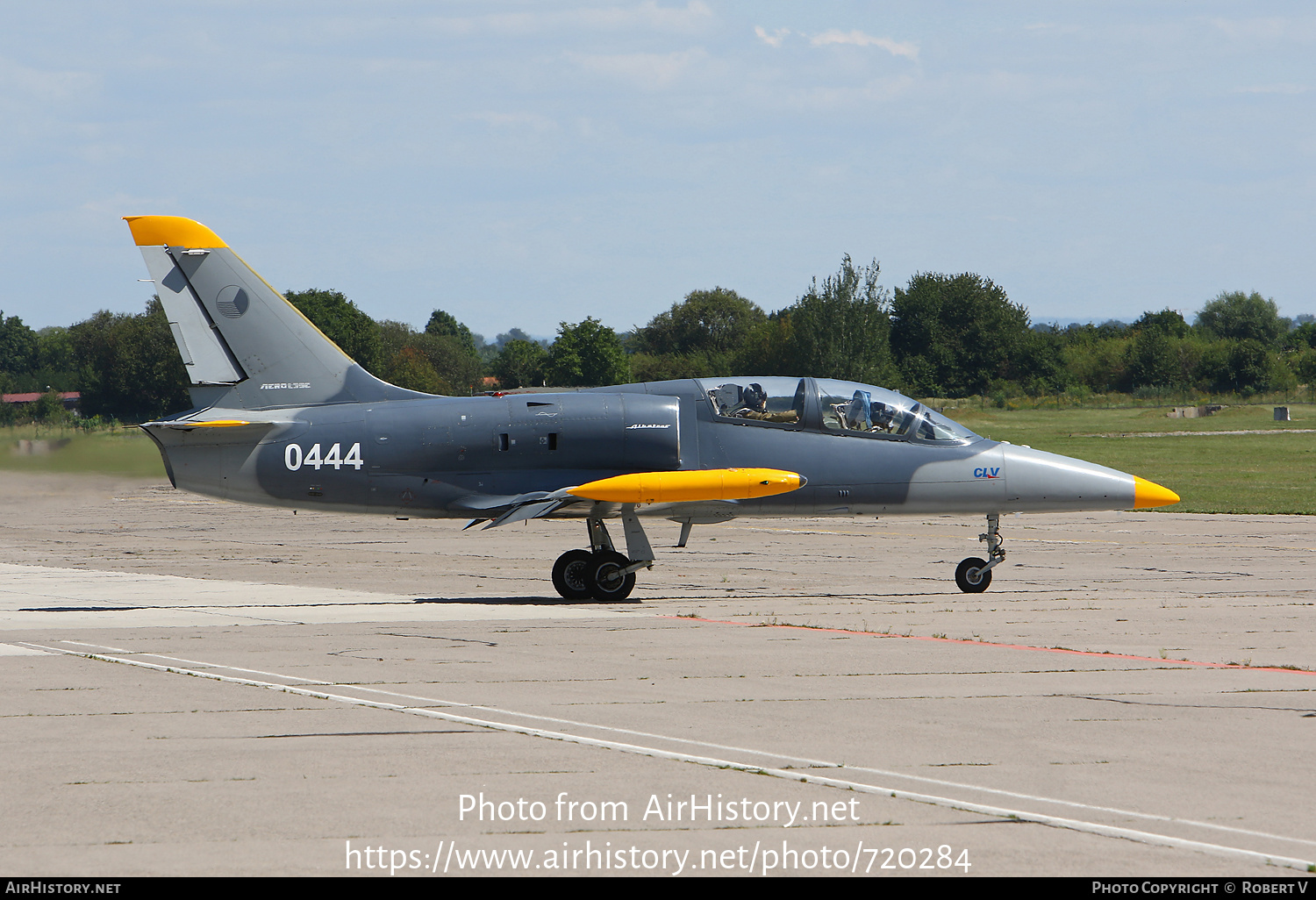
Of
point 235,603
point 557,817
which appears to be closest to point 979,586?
point 235,603

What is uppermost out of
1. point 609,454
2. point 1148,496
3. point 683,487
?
point 609,454

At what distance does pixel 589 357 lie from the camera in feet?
399

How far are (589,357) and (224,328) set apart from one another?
342 feet

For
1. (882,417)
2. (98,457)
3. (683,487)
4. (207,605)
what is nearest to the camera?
(683,487)

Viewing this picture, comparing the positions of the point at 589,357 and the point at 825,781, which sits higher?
the point at 589,357

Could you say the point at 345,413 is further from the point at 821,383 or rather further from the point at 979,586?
the point at 979,586

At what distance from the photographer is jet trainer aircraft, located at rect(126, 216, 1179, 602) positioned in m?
17.3

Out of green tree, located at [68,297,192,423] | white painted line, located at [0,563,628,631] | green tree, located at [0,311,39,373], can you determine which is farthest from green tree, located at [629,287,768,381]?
white painted line, located at [0,563,628,631]

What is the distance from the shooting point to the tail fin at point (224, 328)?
1748 centimetres

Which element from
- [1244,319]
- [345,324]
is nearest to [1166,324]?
[1244,319]

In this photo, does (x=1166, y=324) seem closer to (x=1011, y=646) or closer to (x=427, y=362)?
(x=427, y=362)

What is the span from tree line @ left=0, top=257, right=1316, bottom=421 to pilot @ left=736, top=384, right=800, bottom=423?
6836 centimetres

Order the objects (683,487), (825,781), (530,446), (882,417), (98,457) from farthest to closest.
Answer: (98,457) → (882,417) → (530,446) → (683,487) → (825,781)

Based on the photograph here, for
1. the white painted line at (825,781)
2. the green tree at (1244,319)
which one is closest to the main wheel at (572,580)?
the white painted line at (825,781)
